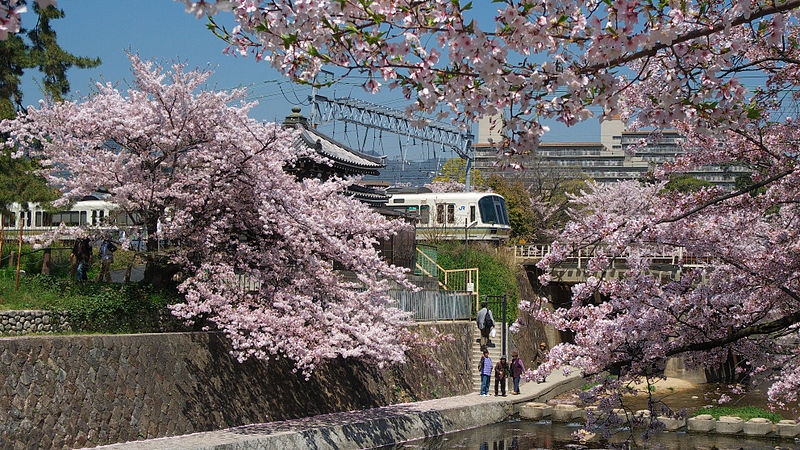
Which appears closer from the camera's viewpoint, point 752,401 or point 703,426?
point 703,426

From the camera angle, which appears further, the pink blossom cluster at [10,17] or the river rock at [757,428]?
the river rock at [757,428]

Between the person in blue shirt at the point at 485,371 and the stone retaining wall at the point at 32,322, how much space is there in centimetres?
1275

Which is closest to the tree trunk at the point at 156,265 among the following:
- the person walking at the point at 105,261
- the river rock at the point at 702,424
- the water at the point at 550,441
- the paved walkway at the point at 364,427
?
the person walking at the point at 105,261

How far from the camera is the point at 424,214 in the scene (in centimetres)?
4006

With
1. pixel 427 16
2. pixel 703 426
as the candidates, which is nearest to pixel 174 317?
pixel 427 16

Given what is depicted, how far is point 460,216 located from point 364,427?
75.9 ft

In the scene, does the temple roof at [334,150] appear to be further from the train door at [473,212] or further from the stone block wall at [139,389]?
the train door at [473,212]

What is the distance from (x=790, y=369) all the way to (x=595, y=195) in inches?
1438

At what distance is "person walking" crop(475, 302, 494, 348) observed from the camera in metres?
26.8

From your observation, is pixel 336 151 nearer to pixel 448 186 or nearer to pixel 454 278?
pixel 454 278

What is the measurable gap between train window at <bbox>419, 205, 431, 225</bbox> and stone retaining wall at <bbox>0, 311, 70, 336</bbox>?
2626cm

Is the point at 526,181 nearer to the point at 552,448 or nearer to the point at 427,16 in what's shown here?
Result: the point at 552,448

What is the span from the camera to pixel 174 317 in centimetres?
1589

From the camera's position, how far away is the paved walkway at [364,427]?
13.9 metres
